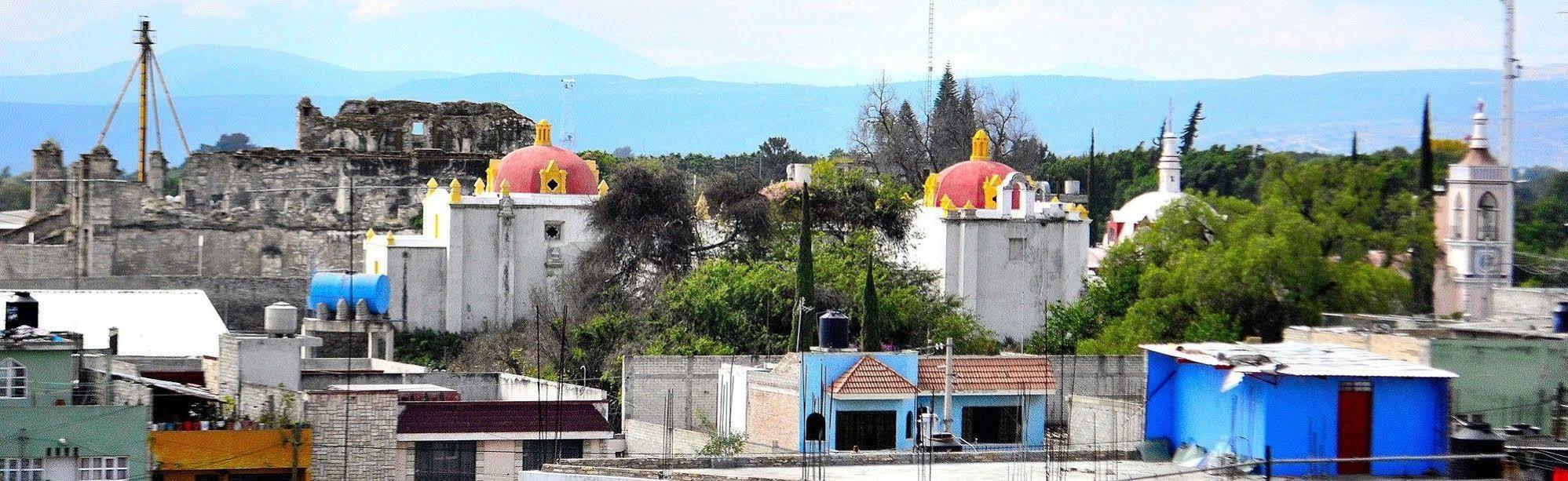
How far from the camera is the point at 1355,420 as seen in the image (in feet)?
87.2

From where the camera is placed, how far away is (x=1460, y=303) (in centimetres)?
5528

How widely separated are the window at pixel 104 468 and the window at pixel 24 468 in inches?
16.6

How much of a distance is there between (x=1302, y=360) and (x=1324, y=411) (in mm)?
808

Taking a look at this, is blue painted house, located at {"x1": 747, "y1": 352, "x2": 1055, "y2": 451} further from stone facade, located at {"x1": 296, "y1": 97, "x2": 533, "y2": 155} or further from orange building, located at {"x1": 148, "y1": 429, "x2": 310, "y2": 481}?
→ stone facade, located at {"x1": 296, "y1": 97, "x2": 533, "y2": 155}

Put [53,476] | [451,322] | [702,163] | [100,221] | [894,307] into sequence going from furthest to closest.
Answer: [702,163], [100,221], [451,322], [894,307], [53,476]

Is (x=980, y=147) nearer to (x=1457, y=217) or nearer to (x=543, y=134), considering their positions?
(x=543, y=134)

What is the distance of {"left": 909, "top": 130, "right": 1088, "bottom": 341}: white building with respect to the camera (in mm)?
56906

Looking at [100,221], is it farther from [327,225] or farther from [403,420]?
[403,420]

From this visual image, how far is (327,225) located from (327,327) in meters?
13.3

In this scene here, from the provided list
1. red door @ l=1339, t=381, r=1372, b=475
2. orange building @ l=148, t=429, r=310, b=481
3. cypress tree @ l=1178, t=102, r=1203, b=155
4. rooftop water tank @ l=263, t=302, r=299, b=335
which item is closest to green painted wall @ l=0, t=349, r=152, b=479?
orange building @ l=148, t=429, r=310, b=481

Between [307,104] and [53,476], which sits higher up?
[307,104]

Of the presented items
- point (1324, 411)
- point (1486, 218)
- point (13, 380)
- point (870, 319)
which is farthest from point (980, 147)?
point (1324, 411)

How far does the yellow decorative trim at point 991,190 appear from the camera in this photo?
5759cm

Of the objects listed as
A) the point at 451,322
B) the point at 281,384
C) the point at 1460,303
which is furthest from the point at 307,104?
the point at 281,384
